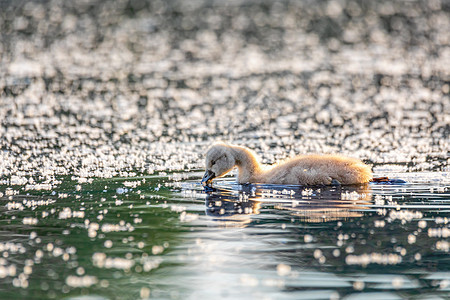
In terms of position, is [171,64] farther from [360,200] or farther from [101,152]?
[360,200]

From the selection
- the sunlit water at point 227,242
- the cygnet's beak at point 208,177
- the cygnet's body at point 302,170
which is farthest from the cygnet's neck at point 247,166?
the sunlit water at point 227,242

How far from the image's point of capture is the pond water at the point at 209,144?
22.0 ft

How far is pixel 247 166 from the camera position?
11719 millimetres

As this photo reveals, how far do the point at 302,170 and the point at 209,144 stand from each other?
4.01 m

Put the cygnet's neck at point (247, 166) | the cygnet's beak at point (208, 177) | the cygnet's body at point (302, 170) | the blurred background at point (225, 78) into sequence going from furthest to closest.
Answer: the blurred background at point (225, 78) < the cygnet's neck at point (247, 166) < the cygnet's beak at point (208, 177) < the cygnet's body at point (302, 170)

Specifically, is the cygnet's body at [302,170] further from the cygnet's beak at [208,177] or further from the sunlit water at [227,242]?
the sunlit water at [227,242]

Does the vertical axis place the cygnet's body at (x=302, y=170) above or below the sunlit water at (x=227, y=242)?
above

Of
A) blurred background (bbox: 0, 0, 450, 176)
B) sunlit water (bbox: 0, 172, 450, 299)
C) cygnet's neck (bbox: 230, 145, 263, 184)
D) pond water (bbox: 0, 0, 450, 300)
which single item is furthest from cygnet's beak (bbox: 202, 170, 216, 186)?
blurred background (bbox: 0, 0, 450, 176)

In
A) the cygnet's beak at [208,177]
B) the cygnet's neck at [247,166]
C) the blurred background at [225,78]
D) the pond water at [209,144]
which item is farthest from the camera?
the blurred background at [225,78]

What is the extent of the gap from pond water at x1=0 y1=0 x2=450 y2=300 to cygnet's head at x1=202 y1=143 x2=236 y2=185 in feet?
0.84

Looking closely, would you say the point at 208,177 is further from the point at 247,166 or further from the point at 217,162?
the point at 247,166

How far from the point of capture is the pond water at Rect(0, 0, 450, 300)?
6715 millimetres

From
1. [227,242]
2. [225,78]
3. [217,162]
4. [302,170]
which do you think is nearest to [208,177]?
[217,162]

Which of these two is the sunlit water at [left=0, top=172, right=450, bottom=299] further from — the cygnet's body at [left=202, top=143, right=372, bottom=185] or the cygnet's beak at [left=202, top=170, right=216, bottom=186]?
the cygnet's beak at [left=202, top=170, right=216, bottom=186]
